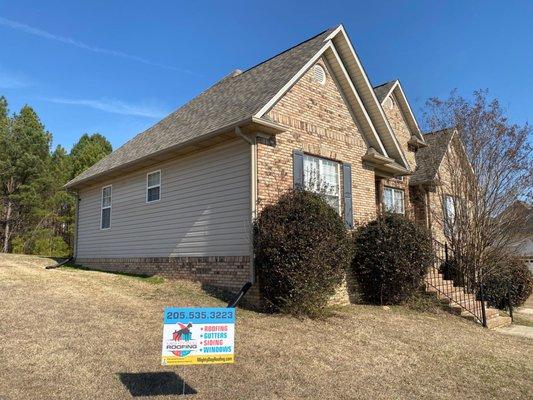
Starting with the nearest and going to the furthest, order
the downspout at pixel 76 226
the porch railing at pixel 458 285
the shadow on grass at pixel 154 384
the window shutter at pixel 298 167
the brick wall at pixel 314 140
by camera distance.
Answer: the shadow on grass at pixel 154 384 → the brick wall at pixel 314 140 → the window shutter at pixel 298 167 → the porch railing at pixel 458 285 → the downspout at pixel 76 226

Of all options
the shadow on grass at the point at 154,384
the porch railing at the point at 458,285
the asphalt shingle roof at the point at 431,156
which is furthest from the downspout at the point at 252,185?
the asphalt shingle roof at the point at 431,156

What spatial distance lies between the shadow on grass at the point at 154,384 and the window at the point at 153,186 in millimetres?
7926

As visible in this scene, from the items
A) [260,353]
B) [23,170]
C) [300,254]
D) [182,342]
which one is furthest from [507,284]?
[23,170]

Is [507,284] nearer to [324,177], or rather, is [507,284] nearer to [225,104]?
[324,177]

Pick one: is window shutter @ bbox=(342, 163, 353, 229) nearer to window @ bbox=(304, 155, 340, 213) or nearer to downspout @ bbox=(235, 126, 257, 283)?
window @ bbox=(304, 155, 340, 213)

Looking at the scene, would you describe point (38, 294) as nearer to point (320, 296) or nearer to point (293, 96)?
point (320, 296)

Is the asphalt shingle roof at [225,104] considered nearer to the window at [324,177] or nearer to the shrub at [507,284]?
the window at [324,177]

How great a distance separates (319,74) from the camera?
13.2 meters

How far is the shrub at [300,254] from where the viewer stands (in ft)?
31.0

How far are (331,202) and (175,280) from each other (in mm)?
4619

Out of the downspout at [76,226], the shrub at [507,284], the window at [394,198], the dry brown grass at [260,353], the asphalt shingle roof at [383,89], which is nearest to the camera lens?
the dry brown grass at [260,353]

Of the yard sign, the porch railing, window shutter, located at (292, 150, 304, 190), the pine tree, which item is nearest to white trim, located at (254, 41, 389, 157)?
window shutter, located at (292, 150, 304, 190)

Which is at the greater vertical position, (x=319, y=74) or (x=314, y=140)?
(x=319, y=74)

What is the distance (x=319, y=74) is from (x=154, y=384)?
9.73m
